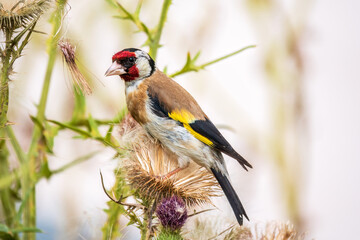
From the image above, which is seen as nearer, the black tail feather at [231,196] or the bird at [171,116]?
the black tail feather at [231,196]

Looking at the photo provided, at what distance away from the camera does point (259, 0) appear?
273 cm

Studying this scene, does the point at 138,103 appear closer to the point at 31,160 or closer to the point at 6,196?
the point at 31,160

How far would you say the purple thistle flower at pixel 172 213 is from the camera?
140 cm

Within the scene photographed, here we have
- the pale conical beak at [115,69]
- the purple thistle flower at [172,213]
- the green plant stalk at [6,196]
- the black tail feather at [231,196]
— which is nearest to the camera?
the purple thistle flower at [172,213]

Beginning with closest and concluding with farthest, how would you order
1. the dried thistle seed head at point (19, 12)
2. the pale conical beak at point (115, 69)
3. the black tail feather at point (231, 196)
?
the dried thistle seed head at point (19, 12) → the black tail feather at point (231, 196) → the pale conical beak at point (115, 69)

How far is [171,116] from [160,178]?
30 centimetres

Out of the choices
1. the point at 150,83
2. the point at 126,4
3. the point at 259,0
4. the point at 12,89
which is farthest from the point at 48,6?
the point at 259,0

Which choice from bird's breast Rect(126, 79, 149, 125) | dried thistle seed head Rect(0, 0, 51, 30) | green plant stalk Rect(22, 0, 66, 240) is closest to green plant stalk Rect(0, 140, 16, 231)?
green plant stalk Rect(22, 0, 66, 240)

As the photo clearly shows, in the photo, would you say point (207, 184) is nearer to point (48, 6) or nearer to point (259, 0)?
point (48, 6)

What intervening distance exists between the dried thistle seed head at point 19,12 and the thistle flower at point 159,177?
0.49 m

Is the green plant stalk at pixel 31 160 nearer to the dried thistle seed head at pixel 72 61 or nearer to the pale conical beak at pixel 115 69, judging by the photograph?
the pale conical beak at pixel 115 69

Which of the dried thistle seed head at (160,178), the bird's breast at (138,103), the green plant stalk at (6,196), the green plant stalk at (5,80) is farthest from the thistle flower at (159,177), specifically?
the green plant stalk at (6,196)

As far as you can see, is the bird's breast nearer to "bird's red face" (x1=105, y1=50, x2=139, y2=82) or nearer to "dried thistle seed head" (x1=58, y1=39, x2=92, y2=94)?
"bird's red face" (x1=105, y1=50, x2=139, y2=82)

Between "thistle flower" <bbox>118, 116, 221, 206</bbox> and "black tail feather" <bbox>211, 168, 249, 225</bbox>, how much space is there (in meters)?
0.03
